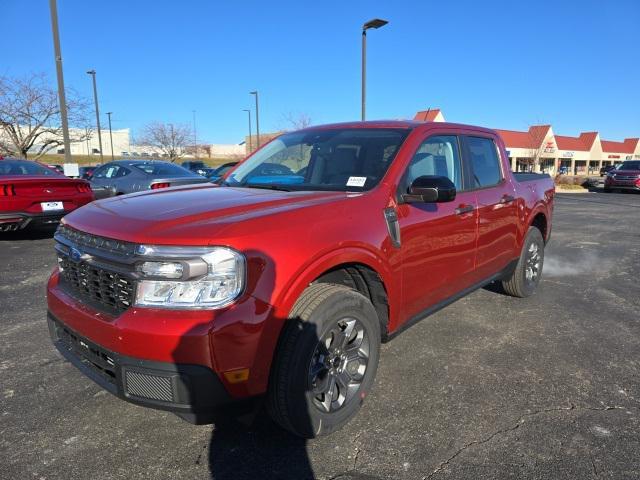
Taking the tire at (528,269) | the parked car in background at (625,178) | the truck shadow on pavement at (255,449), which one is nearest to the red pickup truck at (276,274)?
the truck shadow on pavement at (255,449)

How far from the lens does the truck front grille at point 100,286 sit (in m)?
2.21

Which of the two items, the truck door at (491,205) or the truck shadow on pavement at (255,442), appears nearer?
the truck shadow on pavement at (255,442)

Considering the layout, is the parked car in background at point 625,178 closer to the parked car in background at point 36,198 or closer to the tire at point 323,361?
the parked car in background at point 36,198

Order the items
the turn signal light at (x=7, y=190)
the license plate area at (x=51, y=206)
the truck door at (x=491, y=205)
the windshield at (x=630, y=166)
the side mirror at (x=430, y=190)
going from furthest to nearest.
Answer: the windshield at (x=630, y=166), the license plate area at (x=51, y=206), the turn signal light at (x=7, y=190), the truck door at (x=491, y=205), the side mirror at (x=430, y=190)

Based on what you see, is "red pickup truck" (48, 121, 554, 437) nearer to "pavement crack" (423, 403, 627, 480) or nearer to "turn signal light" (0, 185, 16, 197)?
"pavement crack" (423, 403, 627, 480)

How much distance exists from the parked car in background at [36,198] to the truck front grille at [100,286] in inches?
219

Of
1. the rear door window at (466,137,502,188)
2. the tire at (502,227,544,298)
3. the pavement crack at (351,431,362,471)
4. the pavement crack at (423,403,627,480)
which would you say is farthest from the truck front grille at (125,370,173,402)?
the tire at (502,227,544,298)

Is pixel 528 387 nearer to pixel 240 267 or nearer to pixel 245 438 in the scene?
pixel 245 438

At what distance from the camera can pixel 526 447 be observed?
2494 mm

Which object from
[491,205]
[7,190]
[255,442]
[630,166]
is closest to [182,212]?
[255,442]

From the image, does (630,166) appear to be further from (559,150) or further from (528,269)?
(559,150)

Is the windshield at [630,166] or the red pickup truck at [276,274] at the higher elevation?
the windshield at [630,166]

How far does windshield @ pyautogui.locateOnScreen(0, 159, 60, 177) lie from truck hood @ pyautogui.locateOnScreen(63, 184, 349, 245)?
21.2 feet

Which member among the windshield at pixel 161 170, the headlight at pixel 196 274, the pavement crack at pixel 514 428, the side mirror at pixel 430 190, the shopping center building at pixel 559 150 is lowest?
the pavement crack at pixel 514 428
